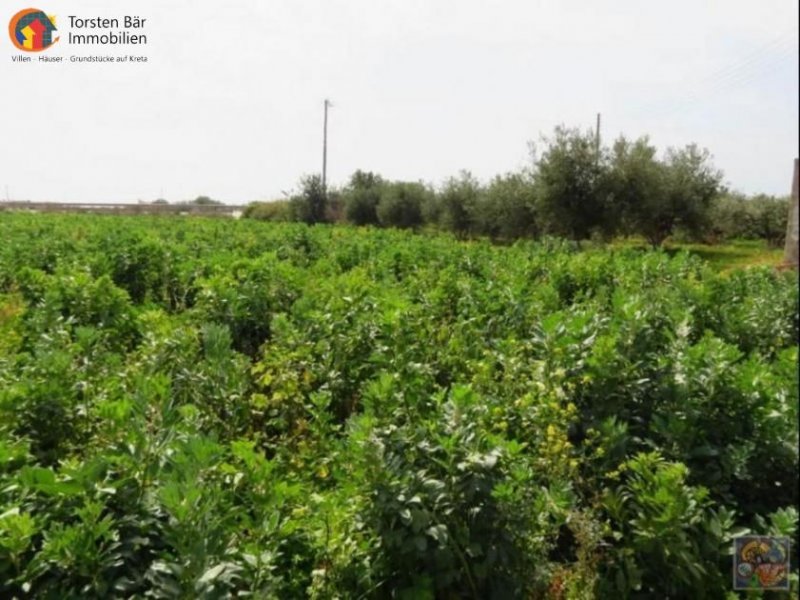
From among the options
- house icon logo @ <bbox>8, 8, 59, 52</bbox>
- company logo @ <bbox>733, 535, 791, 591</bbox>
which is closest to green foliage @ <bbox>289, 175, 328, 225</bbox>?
house icon logo @ <bbox>8, 8, 59, 52</bbox>

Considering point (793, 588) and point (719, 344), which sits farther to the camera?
point (719, 344)

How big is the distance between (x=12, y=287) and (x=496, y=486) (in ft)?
22.6

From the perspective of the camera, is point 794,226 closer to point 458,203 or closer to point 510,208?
point 510,208

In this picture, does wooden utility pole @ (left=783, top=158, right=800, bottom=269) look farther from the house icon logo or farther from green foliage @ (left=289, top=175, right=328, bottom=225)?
green foliage @ (left=289, top=175, right=328, bottom=225)

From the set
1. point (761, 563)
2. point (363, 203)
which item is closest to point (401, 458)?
point (761, 563)

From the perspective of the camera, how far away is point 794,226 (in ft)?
5.05

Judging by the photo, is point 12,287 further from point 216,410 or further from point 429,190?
point 429,190

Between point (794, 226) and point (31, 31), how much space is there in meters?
9.05

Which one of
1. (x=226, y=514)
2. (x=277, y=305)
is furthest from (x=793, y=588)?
(x=277, y=305)

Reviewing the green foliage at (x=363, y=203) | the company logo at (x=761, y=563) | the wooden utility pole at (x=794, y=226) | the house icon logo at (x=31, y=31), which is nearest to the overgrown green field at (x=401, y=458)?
the company logo at (x=761, y=563)

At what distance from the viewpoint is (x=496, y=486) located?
2.62m

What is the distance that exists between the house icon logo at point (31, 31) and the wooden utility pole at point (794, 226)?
873 cm

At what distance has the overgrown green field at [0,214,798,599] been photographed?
2.43m

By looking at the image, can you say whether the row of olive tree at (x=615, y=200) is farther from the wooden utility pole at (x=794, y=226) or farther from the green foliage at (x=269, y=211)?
the wooden utility pole at (x=794, y=226)
